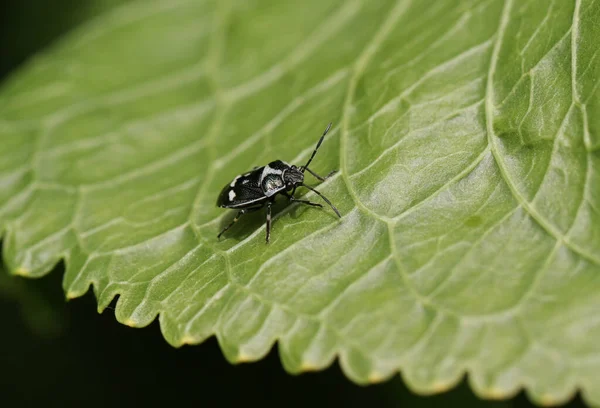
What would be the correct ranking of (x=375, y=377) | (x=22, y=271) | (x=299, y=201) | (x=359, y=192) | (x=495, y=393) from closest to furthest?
(x=495, y=393)
(x=375, y=377)
(x=359, y=192)
(x=299, y=201)
(x=22, y=271)

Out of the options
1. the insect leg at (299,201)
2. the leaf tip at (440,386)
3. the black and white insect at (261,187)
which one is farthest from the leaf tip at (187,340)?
the leaf tip at (440,386)

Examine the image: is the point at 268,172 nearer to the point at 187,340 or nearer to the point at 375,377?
the point at 187,340

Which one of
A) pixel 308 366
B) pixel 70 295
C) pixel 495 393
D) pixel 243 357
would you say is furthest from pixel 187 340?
pixel 495 393

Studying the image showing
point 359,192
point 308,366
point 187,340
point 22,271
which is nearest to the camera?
point 308,366

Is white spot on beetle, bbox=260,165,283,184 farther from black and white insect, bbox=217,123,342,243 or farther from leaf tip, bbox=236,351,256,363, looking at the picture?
leaf tip, bbox=236,351,256,363

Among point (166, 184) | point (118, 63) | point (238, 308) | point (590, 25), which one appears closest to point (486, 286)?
point (238, 308)

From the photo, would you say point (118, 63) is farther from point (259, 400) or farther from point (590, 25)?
point (590, 25)

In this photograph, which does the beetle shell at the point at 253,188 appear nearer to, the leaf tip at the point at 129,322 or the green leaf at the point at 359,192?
the green leaf at the point at 359,192
